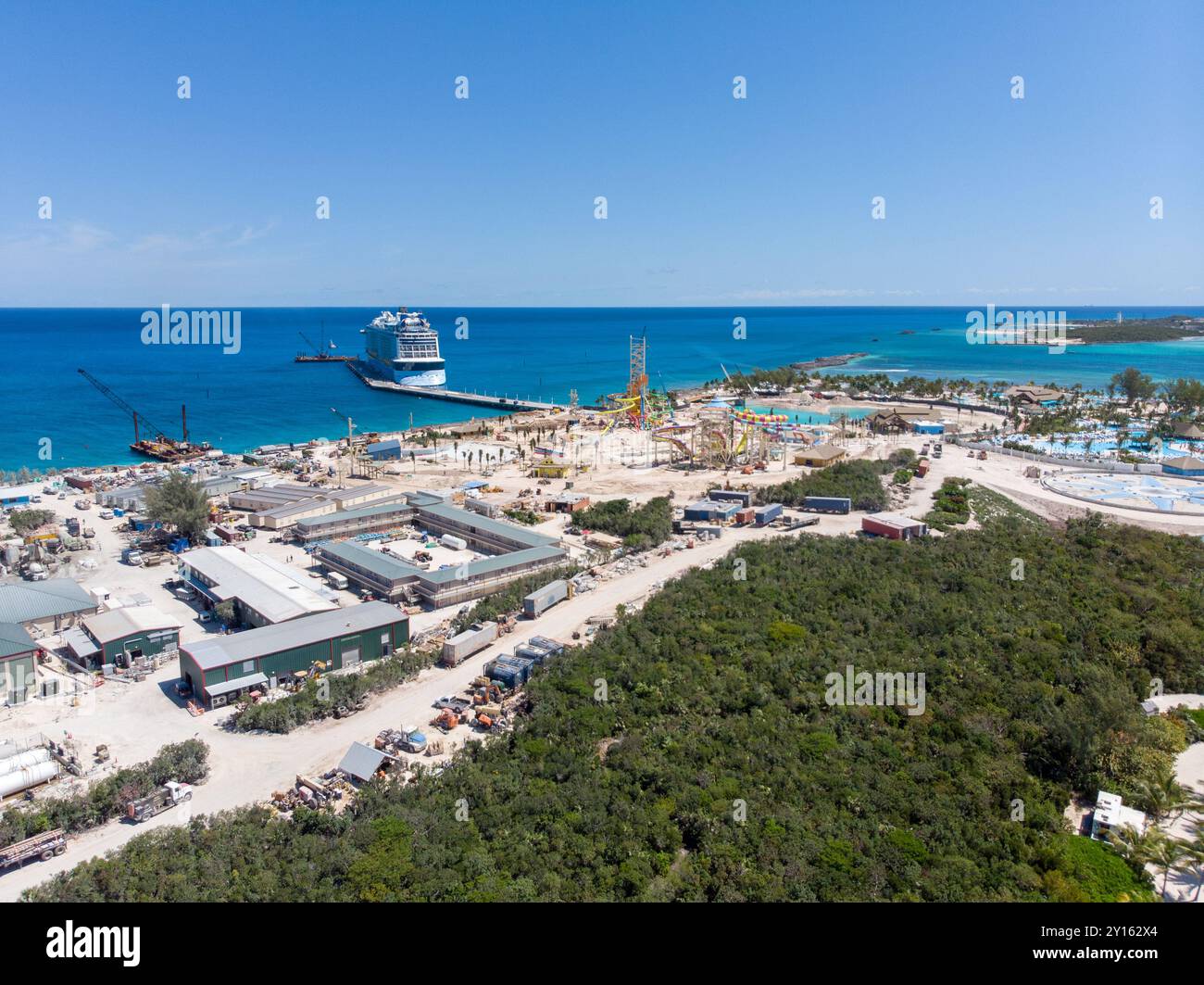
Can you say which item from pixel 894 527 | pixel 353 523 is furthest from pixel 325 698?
pixel 894 527

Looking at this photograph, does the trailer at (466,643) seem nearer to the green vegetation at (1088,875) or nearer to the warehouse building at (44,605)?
the warehouse building at (44,605)

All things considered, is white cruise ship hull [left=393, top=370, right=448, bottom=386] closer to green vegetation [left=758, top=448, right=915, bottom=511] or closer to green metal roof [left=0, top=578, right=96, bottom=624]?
green vegetation [left=758, top=448, right=915, bottom=511]

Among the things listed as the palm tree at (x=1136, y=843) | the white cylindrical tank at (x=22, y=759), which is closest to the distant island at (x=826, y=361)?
the palm tree at (x=1136, y=843)

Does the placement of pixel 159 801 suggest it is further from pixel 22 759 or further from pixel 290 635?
pixel 290 635

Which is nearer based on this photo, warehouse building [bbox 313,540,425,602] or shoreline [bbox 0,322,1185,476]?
warehouse building [bbox 313,540,425,602]

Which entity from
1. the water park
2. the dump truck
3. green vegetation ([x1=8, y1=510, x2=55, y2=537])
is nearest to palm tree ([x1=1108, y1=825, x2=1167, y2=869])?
the dump truck
